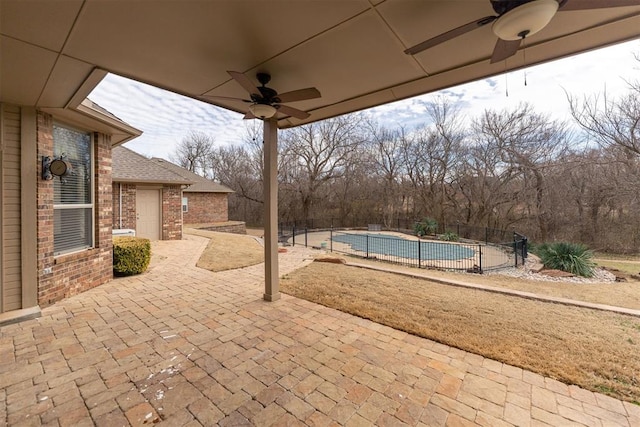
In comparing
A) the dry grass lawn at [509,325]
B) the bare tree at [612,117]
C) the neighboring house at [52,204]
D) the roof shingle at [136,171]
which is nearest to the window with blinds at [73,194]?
the neighboring house at [52,204]

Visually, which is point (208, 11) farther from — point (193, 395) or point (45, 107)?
point (45, 107)

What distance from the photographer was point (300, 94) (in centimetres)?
276

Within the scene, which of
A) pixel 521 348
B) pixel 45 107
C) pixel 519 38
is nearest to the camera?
pixel 519 38

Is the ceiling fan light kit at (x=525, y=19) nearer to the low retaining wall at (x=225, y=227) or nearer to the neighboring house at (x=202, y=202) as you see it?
the low retaining wall at (x=225, y=227)

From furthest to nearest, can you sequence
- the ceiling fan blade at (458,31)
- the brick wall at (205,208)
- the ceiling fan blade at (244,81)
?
the brick wall at (205,208), the ceiling fan blade at (244,81), the ceiling fan blade at (458,31)

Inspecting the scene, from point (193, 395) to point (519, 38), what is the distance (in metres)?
3.60

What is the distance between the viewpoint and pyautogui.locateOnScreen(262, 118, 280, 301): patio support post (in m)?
4.07

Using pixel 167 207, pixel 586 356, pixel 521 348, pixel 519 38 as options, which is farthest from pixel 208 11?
pixel 167 207

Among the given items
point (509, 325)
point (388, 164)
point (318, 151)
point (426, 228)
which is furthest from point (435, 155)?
point (509, 325)

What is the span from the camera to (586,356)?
2.64 metres

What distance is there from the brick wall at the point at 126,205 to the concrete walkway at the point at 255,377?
6377 millimetres

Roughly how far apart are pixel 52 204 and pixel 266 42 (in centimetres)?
428

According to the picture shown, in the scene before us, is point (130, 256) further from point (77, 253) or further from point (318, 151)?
point (318, 151)

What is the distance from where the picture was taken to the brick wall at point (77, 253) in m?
3.82
